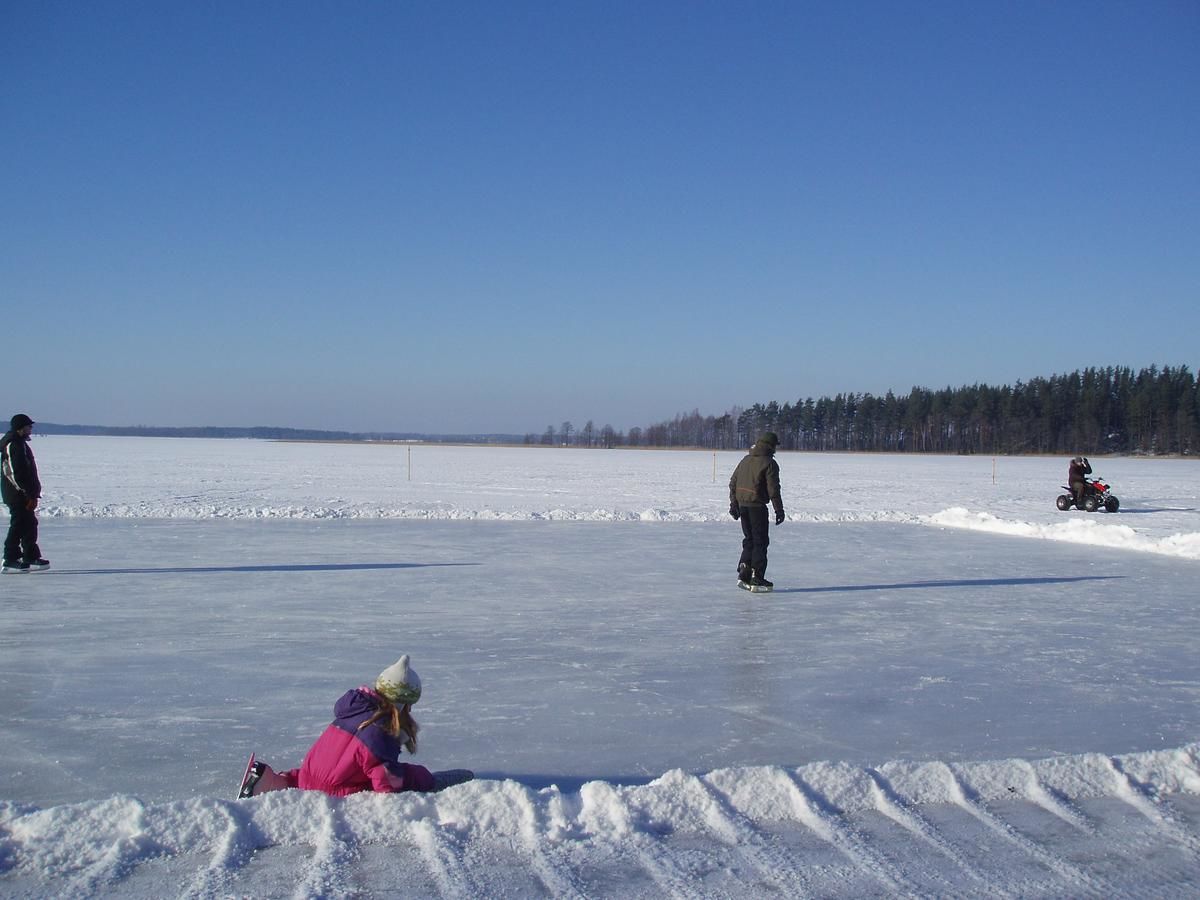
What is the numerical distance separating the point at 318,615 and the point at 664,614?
92.7 inches

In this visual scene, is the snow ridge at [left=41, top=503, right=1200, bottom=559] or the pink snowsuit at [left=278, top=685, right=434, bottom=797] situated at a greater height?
the pink snowsuit at [left=278, top=685, right=434, bottom=797]

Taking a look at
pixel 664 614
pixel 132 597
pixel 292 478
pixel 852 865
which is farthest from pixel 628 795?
pixel 292 478

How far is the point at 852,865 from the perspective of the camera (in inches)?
102

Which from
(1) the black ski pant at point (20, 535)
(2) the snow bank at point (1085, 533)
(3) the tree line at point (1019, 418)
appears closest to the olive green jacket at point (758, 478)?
(2) the snow bank at point (1085, 533)

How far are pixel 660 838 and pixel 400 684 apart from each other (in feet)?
3.01

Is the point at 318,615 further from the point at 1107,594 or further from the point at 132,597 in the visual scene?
the point at 1107,594

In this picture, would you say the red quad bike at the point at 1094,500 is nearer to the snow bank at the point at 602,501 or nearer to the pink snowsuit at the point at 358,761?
the snow bank at the point at 602,501

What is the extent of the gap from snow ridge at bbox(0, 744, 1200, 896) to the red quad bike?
1542cm

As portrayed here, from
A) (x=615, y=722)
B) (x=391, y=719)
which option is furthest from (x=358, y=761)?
(x=615, y=722)

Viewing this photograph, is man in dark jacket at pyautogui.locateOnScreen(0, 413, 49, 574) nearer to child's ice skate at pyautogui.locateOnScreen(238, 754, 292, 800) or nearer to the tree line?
child's ice skate at pyautogui.locateOnScreen(238, 754, 292, 800)

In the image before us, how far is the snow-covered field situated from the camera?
2.58 m

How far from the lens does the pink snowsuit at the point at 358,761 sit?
2912 mm

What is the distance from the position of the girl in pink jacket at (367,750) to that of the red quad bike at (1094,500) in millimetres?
16793

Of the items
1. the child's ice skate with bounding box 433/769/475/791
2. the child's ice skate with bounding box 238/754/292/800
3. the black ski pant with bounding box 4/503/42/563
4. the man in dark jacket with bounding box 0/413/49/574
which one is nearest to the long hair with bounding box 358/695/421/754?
the child's ice skate with bounding box 433/769/475/791
